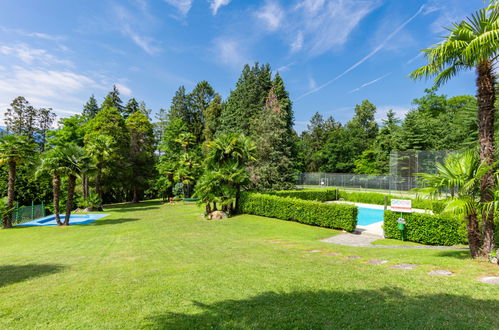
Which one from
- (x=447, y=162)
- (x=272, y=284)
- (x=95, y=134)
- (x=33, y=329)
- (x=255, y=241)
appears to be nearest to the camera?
(x=33, y=329)

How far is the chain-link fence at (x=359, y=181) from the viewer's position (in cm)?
→ 3109

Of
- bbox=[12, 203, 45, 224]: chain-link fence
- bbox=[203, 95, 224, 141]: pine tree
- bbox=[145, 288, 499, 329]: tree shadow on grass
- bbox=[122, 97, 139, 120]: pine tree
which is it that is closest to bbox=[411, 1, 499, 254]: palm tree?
bbox=[145, 288, 499, 329]: tree shadow on grass

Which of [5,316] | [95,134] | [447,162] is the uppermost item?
[95,134]

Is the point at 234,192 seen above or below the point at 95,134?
below

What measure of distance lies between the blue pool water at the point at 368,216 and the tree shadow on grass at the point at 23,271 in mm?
18691

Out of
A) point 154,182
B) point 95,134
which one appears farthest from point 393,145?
point 95,134

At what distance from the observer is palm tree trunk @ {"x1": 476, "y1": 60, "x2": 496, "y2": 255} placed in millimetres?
6707

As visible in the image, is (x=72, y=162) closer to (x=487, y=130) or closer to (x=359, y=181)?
(x=487, y=130)

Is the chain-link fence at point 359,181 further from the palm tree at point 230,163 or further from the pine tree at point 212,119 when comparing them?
the palm tree at point 230,163

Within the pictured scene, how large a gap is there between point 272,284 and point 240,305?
1.28m

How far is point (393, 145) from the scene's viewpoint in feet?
138

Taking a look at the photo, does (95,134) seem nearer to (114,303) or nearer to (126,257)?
(126,257)

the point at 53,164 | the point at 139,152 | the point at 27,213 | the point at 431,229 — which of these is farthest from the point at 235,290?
the point at 139,152

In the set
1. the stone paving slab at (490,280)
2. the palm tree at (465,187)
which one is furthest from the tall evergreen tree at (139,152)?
the stone paving slab at (490,280)
